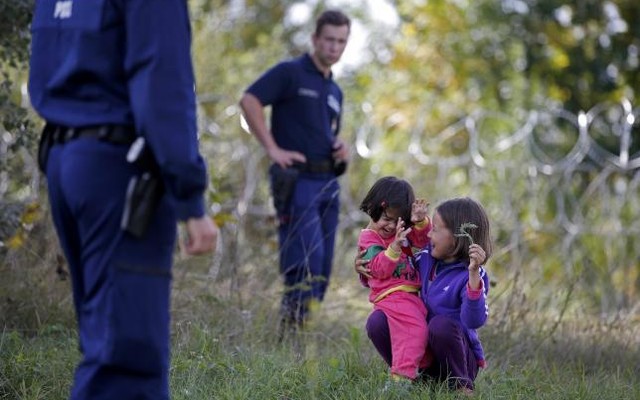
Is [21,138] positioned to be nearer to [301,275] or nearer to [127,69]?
[301,275]

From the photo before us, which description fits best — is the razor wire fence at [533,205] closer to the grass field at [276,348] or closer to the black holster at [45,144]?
the grass field at [276,348]

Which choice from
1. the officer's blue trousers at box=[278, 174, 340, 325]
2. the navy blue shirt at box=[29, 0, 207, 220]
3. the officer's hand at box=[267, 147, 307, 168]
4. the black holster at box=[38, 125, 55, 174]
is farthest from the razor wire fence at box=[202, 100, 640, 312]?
the navy blue shirt at box=[29, 0, 207, 220]

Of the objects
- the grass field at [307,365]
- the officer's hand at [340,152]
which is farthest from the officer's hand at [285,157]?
the grass field at [307,365]

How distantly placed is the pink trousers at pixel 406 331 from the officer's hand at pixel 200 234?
5.89 ft

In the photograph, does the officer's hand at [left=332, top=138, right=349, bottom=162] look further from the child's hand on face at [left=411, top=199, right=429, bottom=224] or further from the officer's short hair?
the child's hand on face at [left=411, top=199, right=429, bottom=224]

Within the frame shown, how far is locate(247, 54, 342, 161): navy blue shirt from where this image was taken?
7.71m

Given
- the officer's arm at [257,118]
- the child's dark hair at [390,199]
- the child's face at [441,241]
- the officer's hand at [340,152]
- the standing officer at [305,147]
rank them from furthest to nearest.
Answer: the officer's hand at [340,152], the officer's arm at [257,118], the standing officer at [305,147], the child's dark hair at [390,199], the child's face at [441,241]

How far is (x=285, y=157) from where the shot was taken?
7582 mm

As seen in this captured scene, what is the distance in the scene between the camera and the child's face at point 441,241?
5246 millimetres

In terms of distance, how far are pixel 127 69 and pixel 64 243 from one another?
0.62 meters

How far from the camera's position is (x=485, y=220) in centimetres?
529

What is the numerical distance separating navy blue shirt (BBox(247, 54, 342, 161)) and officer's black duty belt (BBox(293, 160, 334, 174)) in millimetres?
31

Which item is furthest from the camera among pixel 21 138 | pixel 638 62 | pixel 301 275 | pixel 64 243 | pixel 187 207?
pixel 638 62

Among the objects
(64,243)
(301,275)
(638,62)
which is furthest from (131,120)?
(638,62)
